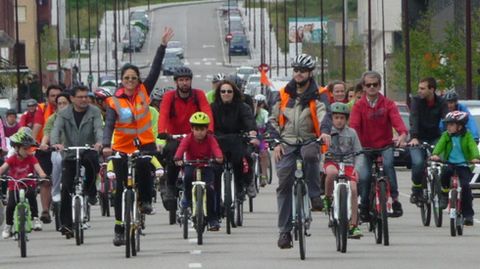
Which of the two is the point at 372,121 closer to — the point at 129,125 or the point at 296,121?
the point at 296,121

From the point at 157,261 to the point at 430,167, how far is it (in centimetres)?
547

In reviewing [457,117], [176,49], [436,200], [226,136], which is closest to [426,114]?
[457,117]

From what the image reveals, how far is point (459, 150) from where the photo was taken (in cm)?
2294

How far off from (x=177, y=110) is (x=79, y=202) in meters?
1.77

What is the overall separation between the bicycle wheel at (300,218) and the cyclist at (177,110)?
3.25 m

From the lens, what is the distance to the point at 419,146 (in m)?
22.3

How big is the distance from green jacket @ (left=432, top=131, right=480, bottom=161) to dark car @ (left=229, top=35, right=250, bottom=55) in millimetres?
120054

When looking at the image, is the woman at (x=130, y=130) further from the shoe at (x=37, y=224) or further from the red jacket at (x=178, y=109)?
the shoe at (x=37, y=224)

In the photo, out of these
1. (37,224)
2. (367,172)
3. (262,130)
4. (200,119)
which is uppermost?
(200,119)

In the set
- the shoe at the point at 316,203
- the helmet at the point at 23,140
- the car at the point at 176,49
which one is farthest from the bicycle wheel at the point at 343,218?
the car at the point at 176,49

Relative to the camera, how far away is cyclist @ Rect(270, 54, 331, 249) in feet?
62.8

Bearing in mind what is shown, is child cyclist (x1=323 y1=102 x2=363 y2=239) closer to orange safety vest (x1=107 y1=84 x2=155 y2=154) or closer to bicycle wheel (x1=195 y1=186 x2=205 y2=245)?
bicycle wheel (x1=195 y1=186 x2=205 y2=245)

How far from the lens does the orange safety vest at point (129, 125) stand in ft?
65.7

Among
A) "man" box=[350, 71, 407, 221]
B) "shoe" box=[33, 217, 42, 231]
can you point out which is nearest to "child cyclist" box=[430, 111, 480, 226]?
"man" box=[350, 71, 407, 221]
